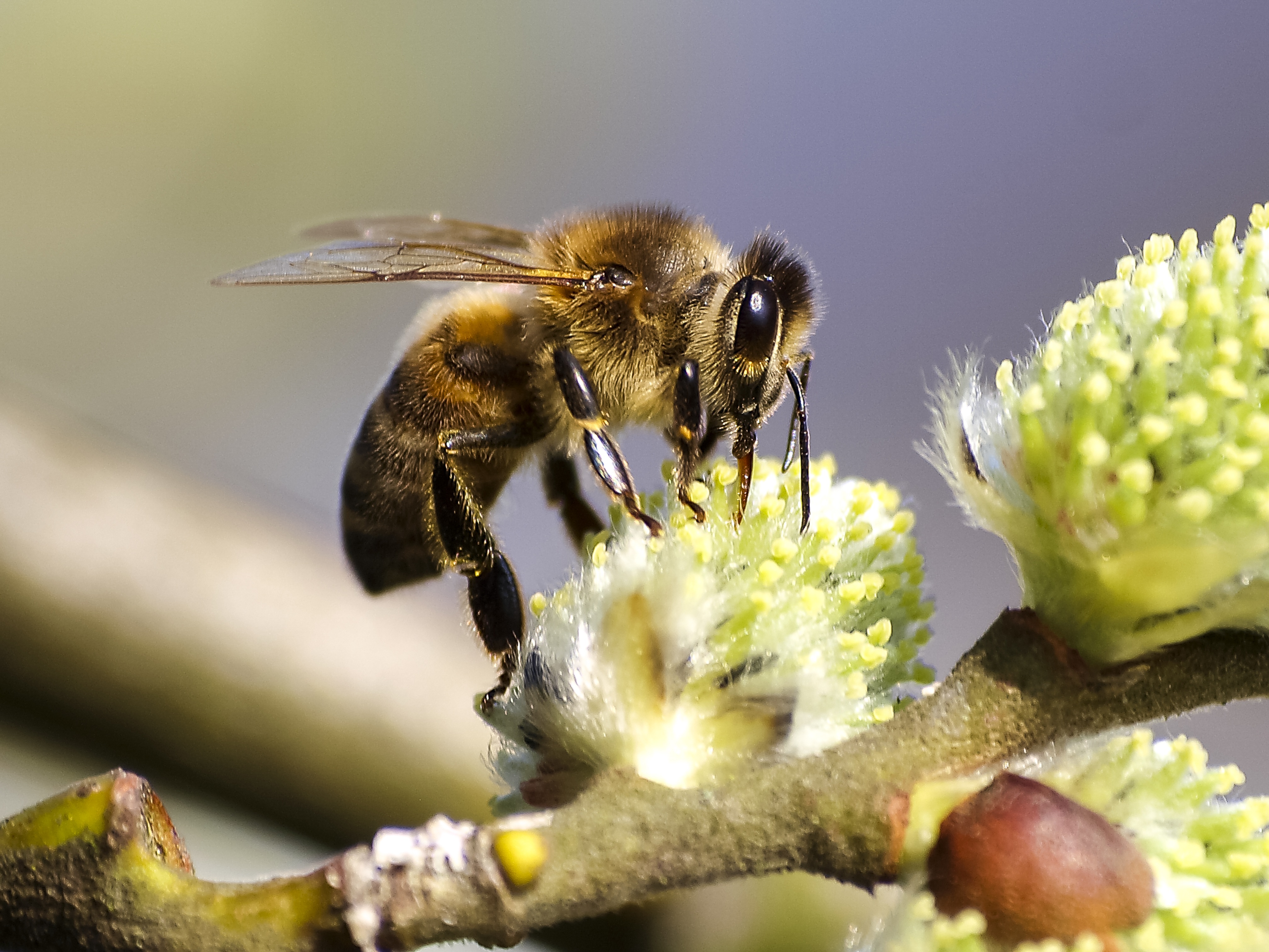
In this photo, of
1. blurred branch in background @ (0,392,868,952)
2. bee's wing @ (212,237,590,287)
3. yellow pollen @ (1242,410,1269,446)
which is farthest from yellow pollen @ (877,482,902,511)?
blurred branch in background @ (0,392,868,952)

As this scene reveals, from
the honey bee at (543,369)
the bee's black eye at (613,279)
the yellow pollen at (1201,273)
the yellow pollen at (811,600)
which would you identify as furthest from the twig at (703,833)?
the bee's black eye at (613,279)

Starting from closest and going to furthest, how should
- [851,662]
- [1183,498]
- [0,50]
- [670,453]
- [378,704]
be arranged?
[1183,498] → [851,662] → [670,453] → [378,704] → [0,50]

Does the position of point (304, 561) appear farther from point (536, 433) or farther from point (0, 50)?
point (0, 50)

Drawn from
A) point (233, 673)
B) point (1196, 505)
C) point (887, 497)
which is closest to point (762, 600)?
point (887, 497)

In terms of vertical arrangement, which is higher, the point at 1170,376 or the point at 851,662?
the point at 1170,376

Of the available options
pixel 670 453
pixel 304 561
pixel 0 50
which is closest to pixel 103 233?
pixel 0 50

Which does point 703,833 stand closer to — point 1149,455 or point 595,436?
point 1149,455

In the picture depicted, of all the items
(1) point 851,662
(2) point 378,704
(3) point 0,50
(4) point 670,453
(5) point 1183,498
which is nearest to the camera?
(5) point 1183,498
